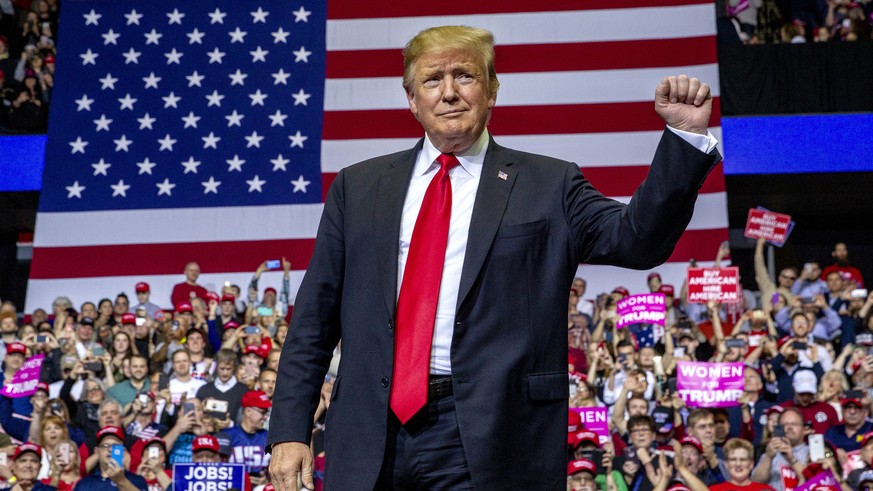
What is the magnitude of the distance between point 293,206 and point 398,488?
9.60 metres

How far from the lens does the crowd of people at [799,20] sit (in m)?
11.7

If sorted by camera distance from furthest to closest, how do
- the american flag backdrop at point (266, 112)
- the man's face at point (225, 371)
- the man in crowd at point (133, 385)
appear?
the american flag backdrop at point (266, 112) < the man in crowd at point (133, 385) < the man's face at point (225, 371)

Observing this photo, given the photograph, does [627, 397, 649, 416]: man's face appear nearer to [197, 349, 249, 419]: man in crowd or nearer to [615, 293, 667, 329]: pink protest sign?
[615, 293, 667, 329]: pink protest sign

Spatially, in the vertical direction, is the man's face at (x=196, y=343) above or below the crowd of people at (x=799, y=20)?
below

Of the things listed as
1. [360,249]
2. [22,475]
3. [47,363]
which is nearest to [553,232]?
[360,249]

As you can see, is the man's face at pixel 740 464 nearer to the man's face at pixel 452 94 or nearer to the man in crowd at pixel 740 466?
the man in crowd at pixel 740 466

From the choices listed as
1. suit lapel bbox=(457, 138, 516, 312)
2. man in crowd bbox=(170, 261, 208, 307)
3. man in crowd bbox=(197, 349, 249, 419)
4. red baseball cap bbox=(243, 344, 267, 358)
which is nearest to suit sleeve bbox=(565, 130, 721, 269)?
suit lapel bbox=(457, 138, 516, 312)

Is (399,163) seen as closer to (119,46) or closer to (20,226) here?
(119,46)

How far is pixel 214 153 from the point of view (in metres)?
11.5

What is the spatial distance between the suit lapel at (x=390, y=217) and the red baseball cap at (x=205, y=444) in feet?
15.4

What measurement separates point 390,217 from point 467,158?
17 centimetres

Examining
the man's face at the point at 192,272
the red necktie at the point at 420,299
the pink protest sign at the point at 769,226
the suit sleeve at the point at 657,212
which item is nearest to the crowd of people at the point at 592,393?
the pink protest sign at the point at 769,226

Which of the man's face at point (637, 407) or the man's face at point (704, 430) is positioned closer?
the man's face at point (704, 430)

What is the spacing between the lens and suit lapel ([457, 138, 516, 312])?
1.76 meters
